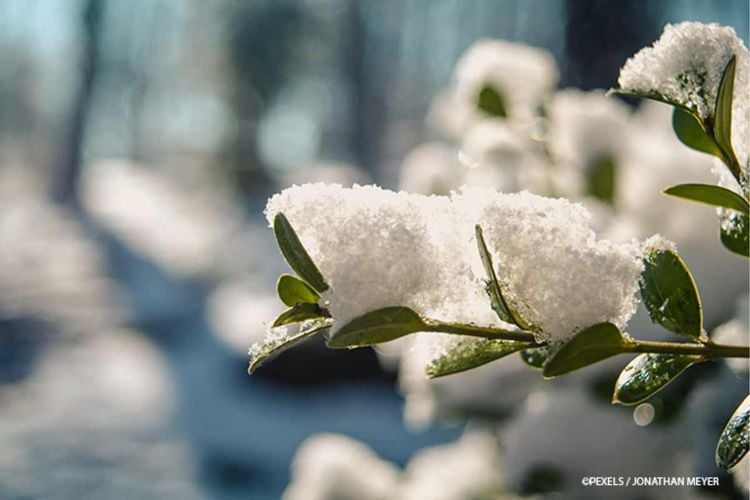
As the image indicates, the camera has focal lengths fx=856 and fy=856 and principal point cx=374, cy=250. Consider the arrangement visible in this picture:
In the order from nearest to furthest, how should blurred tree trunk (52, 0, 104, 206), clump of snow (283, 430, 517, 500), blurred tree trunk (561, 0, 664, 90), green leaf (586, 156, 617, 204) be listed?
green leaf (586, 156, 617, 204), clump of snow (283, 430, 517, 500), blurred tree trunk (561, 0, 664, 90), blurred tree trunk (52, 0, 104, 206)

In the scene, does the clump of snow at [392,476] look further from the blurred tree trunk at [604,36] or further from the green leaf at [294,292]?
the blurred tree trunk at [604,36]

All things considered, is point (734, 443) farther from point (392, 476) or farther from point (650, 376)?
point (392, 476)

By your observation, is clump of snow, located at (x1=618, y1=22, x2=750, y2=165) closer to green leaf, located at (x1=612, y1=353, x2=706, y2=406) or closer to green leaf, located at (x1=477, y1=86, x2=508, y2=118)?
green leaf, located at (x1=612, y1=353, x2=706, y2=406)

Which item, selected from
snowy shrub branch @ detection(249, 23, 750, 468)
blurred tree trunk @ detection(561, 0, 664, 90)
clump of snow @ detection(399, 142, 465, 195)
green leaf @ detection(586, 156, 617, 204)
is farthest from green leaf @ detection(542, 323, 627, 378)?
blurred tree trunk @ detection(561, 0, 664, 90)

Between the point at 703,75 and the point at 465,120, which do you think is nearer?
the point at 703,75

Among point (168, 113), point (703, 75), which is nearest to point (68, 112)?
point (168, 113)

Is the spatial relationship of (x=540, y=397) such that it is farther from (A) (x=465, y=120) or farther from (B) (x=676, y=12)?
(B) (x=676, y=12)

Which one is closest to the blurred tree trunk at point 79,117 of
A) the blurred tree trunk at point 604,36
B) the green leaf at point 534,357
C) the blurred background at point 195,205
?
the blurred background at point 195,205
